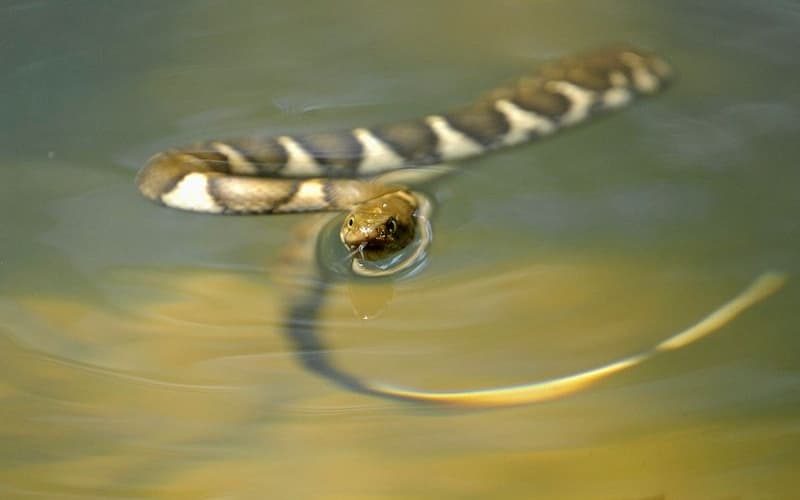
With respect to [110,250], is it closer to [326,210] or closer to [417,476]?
[326,210]

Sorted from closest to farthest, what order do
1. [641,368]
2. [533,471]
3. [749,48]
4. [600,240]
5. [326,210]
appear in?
[533,471], [641,368], [600,240], [326,210], [749,48]

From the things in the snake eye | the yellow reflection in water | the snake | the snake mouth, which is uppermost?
the snake

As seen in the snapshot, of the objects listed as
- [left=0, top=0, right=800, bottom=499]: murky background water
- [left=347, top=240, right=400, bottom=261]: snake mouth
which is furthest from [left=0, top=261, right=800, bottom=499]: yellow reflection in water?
[left=347, top=240, right=400, bottom=261]: snake mouth

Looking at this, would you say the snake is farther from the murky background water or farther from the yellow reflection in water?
the yellow reflection in water

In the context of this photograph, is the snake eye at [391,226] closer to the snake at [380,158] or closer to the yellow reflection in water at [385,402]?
the snake at [380,158]

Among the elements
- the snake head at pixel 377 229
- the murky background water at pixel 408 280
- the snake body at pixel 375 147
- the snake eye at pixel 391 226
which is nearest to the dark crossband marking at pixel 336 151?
the snake body at pixel 375 147

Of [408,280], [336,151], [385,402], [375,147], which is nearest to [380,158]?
[375,147]

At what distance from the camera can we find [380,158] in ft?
16.4

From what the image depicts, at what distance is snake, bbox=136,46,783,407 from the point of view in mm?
4219

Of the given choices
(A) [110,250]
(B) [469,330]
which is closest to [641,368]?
(B) [469,330]

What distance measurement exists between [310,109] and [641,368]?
2503mm

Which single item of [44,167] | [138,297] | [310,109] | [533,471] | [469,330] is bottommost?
[533,471]

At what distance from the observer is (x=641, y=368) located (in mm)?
3527

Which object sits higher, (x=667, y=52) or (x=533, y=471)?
(x=667, y=52)
